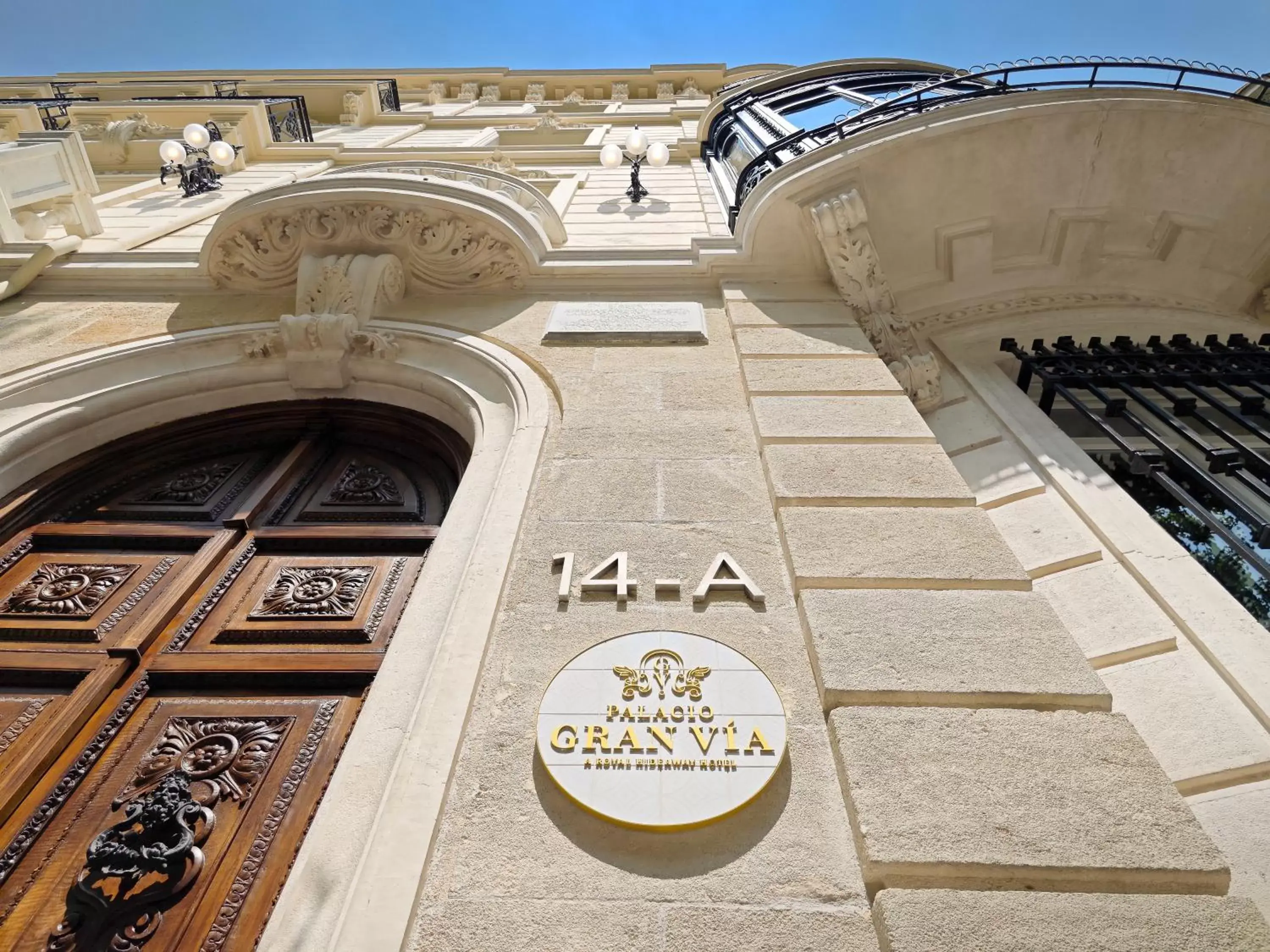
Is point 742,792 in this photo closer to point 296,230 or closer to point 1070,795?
point 1070,795

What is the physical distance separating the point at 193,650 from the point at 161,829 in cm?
113

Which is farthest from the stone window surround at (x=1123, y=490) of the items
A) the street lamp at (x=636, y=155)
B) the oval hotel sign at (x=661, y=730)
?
the street lamp at (x=636, y=155)

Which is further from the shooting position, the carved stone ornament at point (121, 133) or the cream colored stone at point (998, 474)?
the carved stone ornament at point (121, 133)

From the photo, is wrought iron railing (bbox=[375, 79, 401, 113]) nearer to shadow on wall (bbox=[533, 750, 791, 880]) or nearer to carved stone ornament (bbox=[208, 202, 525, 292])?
carved stone ornament (bbox=[208, 202, 525, 292])

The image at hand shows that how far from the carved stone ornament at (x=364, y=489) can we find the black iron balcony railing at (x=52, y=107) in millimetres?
15165

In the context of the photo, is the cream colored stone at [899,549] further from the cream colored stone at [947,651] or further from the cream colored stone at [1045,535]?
the cream colored stone at [1045,535]

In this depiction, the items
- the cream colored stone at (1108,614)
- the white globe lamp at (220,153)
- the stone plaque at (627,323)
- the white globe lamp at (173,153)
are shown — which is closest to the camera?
the cream colored stone at (1108,614)

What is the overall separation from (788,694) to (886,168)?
471 centimetres

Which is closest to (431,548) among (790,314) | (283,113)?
(790,314)

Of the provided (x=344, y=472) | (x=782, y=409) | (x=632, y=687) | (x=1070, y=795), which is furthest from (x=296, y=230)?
(x=1070, y=795)

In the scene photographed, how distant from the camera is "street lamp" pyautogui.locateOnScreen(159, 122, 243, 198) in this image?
36.1 ft

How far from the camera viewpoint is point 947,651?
2674 mm

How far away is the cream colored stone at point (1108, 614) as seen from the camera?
364cm

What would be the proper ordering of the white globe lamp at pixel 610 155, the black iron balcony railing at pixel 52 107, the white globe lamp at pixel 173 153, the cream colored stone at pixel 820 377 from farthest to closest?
1. the black iron balcony railing at pixel 52 107
2. the white globe lamp at pixel 610 155
3. the white globe lamp at pixel 173 153
4. the cream colored stone at pixel 820 377
